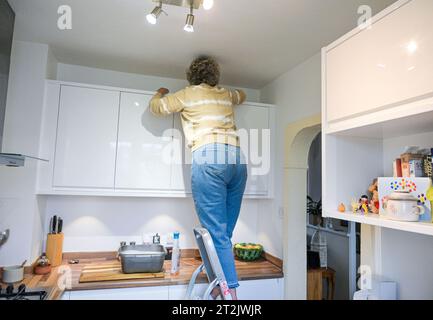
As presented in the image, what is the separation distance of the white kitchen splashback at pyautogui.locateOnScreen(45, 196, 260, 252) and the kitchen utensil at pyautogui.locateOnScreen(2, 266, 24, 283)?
0.47 metres

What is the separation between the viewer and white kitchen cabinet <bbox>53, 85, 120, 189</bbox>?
1899 mm

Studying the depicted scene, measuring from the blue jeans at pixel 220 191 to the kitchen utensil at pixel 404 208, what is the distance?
0.89m

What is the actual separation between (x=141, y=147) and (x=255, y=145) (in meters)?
0.87

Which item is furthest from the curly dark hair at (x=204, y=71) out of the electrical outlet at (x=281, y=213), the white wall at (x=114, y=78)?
the electrical outlet at (x=281, y=213)

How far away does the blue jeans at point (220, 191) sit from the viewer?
1644 millimetres

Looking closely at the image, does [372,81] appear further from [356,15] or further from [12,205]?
[12,205]

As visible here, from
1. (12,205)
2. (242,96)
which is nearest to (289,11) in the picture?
(242,96)

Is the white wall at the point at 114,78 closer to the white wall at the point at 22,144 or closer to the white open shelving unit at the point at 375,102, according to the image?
the white wall at the point at 22,144

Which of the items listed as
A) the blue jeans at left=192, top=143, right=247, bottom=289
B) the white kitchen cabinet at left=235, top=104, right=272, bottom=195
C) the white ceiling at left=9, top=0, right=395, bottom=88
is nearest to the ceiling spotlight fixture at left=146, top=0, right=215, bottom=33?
the white ceiling at left=9, top=0, right=395, bottom=88

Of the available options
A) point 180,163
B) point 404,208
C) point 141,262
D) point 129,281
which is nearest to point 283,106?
→ point 180,163

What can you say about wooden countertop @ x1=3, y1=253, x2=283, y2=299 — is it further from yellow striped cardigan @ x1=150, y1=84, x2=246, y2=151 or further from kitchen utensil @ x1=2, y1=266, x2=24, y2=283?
yellow striped cardigan @ x1=150, y1=84, x2=246, y2=151

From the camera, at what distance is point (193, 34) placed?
1.65m

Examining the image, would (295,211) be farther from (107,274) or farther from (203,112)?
(107,274)

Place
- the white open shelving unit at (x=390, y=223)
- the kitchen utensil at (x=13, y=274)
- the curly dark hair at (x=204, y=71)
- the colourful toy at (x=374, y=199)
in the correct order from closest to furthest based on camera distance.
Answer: the white open shelving unit at (x=390, y=223), the colourful toy at (x=374, y=199), the kitchen utensil at (x=13, y=274), the curly dark hair at (x=204, y=71)
